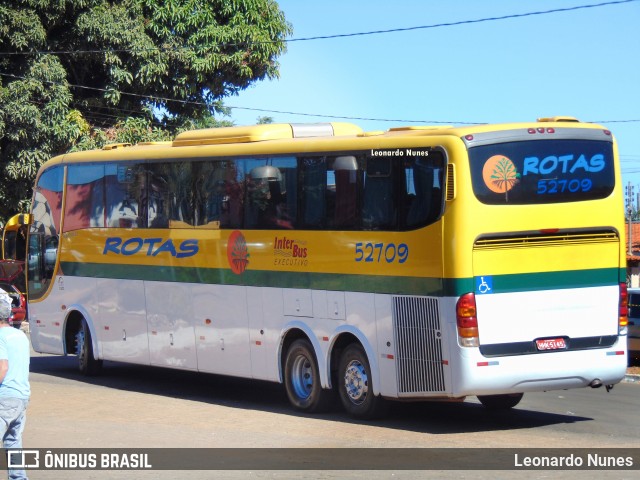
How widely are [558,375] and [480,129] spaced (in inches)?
120

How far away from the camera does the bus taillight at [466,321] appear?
13031 millimetres

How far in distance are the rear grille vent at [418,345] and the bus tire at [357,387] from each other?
68 centimetres

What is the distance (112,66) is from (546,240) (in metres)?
22.7

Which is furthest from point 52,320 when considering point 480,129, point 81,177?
point 480,129

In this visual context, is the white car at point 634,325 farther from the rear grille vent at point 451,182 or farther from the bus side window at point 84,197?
the rear grille vent at point 451,182

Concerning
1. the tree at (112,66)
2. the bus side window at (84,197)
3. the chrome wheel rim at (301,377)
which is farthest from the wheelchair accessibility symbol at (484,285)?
the tree at (112,66)

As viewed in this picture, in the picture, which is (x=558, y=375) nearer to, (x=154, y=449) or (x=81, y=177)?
(x=154, y=449)

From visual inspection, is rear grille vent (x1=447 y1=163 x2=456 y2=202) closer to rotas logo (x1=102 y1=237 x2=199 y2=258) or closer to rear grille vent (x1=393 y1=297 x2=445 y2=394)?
rear grille vent (x1=393 y1=297 x2=445 y2=394)

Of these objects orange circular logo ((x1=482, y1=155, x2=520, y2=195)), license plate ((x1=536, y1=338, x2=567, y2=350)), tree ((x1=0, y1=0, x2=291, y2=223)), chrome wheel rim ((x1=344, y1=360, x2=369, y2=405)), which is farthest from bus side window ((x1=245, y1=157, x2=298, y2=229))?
tree ((x1=0, y1=0, x2=291, y2=223))

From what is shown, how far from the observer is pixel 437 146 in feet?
43.9

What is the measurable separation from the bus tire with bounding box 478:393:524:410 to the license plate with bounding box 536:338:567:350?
7.33 feet

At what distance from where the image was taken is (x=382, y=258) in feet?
46.3

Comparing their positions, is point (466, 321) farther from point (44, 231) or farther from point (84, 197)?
point (44, 231)

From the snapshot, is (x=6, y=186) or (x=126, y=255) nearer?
(x=126, y=255)
